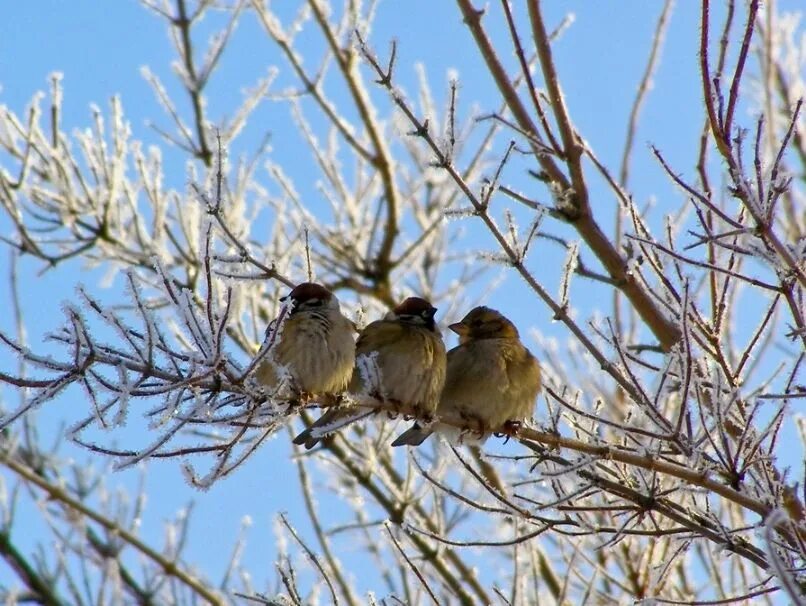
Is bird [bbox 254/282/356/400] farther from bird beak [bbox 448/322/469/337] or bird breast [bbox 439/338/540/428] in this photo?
bird beak [bbox 448/322/469/337]

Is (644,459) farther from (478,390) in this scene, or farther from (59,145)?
(59,145)

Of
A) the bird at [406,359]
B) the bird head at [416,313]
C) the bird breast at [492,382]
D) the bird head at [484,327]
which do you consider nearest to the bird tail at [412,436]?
the bird breast at [492,382]

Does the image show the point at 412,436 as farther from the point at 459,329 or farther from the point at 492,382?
the point at 459,329

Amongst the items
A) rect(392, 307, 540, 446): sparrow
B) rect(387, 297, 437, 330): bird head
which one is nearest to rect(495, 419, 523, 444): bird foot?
rect(392, 307, 540, 446): sparrow

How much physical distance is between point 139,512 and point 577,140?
13.3 ft

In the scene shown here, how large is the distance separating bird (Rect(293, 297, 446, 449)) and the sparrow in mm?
197

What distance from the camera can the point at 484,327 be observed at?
5.87 meters

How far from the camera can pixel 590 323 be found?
13.0 ft

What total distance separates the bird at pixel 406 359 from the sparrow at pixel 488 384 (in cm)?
20

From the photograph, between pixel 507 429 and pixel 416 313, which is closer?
pixel 507 429

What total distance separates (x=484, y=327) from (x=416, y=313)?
47 centimetres

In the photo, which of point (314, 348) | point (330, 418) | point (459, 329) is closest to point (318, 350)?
point (314, 348)

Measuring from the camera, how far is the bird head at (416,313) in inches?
217

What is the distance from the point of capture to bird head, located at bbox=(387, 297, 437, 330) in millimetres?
5512
